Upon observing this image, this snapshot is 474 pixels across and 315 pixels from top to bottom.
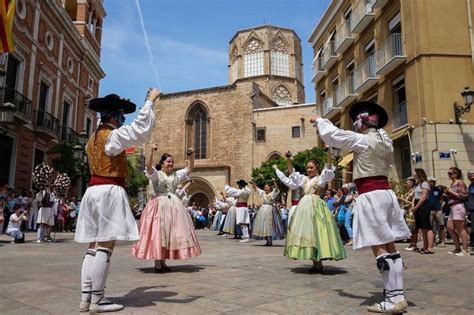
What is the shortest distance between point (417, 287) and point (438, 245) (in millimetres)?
7373

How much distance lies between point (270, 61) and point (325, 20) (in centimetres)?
2555

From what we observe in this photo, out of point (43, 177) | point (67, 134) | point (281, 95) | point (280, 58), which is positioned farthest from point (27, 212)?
point (280, 58)

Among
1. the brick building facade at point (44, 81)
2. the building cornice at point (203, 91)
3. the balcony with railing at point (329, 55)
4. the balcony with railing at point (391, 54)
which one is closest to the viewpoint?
the balcony with railing at point (391, 54)

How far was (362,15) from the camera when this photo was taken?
21.1 metres

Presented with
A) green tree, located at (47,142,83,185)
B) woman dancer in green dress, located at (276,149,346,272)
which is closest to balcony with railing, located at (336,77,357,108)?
green tree, located at (47,142,83,185)

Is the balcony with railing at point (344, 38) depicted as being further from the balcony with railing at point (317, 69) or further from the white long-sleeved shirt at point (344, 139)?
the white long-sleeved shirt at point (344, 139)

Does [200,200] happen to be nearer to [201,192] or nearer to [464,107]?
[201,192]

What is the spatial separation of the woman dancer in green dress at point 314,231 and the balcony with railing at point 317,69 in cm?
2150

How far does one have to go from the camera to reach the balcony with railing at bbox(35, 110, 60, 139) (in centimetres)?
2170

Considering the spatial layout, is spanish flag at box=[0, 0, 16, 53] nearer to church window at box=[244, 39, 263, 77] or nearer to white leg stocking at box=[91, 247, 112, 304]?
white leg stocking at box=[91, 247, 112, 304]

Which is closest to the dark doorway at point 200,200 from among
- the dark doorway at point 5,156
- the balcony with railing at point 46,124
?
the balcony with railing at point 46,124

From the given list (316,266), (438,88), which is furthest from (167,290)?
(438,88)

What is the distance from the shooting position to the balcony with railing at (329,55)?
2464cm

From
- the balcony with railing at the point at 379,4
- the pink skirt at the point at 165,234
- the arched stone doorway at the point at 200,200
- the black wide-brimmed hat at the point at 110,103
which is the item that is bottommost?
the pink skirt at the point at 165,234
